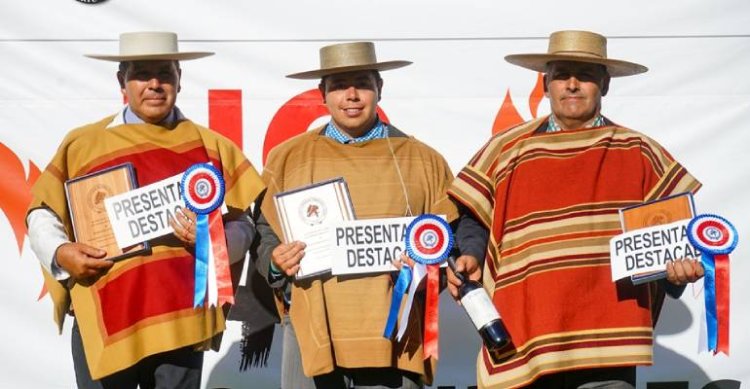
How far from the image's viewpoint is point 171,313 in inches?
148

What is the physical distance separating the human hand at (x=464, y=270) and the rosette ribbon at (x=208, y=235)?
640mm

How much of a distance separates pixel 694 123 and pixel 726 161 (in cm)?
19

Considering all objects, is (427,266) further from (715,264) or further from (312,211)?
(715,264)

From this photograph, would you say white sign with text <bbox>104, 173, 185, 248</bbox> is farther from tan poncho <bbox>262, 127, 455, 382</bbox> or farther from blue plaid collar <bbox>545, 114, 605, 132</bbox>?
blue plaid collar <bbox>545, 114, 605, 132</bbox>

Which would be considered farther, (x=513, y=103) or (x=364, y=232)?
(x=513, y=103)

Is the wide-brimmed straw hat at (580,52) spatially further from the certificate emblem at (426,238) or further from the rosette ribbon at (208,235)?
the rosette ribbon at (208,235)

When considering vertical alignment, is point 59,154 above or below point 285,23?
below

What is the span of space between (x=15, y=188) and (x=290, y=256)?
4.84ft

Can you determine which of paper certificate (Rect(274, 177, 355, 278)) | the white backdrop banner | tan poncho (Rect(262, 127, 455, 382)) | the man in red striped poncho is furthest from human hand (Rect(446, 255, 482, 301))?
the white backdrop banner

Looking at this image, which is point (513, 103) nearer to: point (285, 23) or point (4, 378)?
point (285, 23)

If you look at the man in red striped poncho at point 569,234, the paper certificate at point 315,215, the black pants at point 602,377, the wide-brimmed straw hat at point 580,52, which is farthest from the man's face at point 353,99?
the black pants at point 602,377

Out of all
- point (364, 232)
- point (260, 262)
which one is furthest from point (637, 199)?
point (260, 262)

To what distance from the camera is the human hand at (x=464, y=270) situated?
148 inches

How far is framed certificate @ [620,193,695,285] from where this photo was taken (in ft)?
11.9
